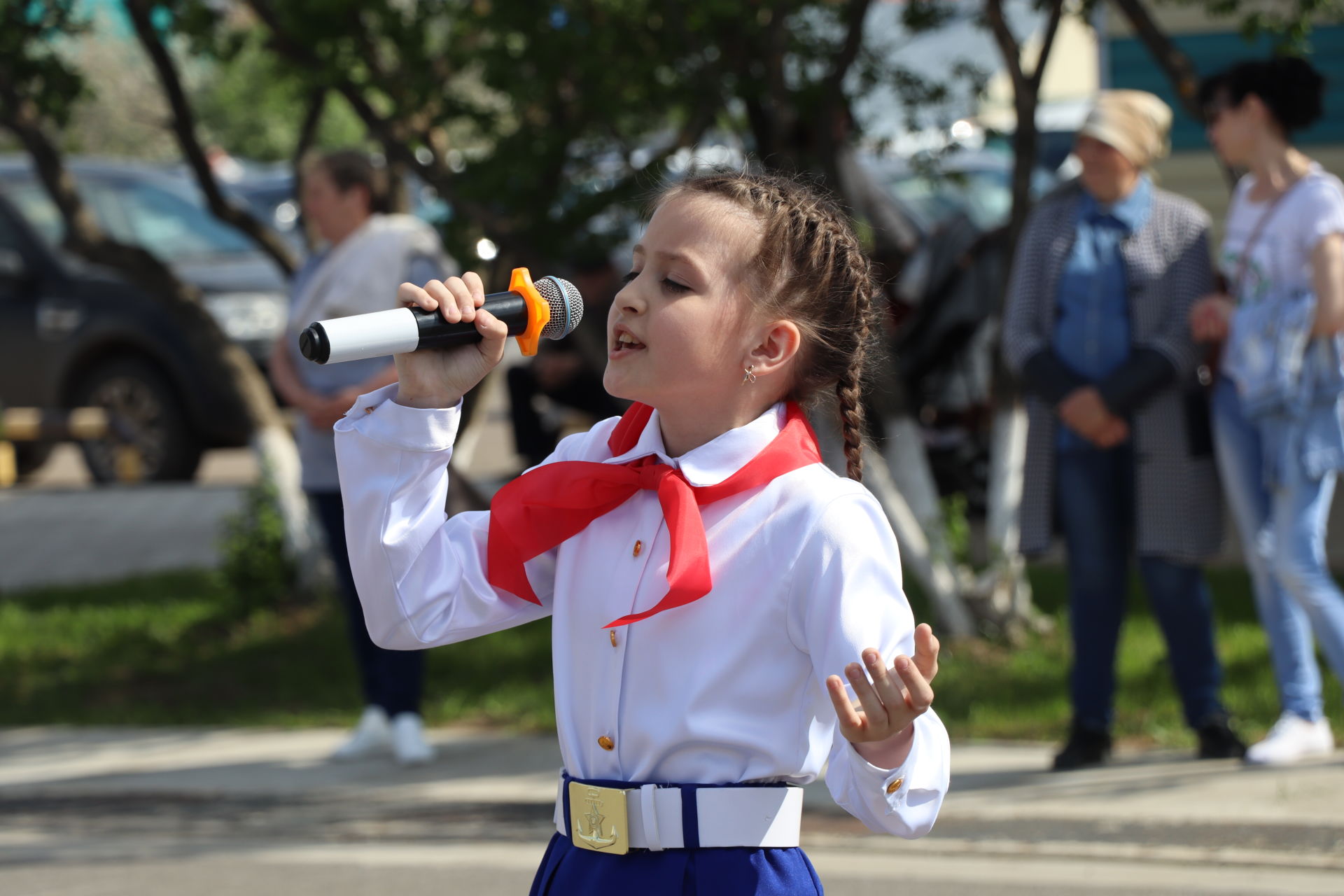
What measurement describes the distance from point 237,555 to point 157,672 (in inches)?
24.3

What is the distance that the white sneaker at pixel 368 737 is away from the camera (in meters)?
5.92

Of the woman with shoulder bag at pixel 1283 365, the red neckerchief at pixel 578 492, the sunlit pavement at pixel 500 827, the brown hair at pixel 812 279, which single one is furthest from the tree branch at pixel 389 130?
the red neckerchief at pixel 578 492

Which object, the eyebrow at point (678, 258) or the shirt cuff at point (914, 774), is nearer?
the shirt cuff at point (914, 774)

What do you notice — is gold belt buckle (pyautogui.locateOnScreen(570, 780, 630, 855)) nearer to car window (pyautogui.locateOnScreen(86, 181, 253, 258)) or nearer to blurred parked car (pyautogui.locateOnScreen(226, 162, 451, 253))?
car window (pyautogui.locateOnScreen(86, 181, 253, 258))

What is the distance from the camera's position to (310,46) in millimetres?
6824

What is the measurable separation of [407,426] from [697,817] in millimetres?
638

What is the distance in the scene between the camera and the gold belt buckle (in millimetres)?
2283

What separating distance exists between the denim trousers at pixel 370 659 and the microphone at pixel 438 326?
11.7ft

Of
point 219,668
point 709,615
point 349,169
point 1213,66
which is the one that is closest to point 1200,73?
point 1213,66

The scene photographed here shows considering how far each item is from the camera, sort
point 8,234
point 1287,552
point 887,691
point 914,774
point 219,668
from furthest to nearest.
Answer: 1. point 8,234
2. point 219,668
3. point 1287,552
4. point 914,774
5. point 887,691

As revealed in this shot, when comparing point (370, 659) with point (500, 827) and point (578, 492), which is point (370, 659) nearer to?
point (500, 827)

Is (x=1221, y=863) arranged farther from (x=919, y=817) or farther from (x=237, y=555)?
(x=237, y=555)

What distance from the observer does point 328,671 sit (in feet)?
23.5

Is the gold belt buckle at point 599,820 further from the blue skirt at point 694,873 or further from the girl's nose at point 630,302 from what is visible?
the girl's nose at point 630,302
